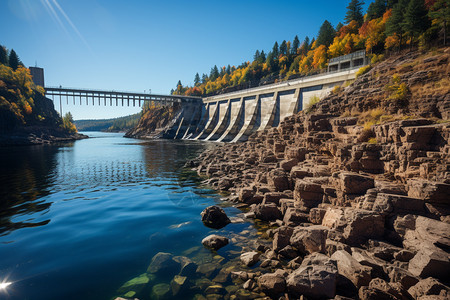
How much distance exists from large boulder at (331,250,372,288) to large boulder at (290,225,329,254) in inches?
39.6

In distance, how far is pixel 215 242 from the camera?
10.4m

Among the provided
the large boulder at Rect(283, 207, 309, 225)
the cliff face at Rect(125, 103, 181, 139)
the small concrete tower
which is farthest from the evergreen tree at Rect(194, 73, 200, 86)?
the large boulder at Rect(283, 207, 309, 225)

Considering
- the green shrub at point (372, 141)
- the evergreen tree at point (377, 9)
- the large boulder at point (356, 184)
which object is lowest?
the large boulder at point (356, 184)

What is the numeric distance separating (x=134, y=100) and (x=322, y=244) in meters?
121

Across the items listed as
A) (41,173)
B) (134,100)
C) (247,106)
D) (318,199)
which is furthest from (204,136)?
(318,199)

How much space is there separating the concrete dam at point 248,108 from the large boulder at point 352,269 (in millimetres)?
48088

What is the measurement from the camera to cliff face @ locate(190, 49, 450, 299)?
7.06 m

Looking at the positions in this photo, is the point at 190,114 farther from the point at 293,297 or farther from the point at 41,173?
the point at 293,297

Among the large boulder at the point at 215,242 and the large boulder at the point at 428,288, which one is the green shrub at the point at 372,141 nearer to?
the large boulder at the point at 428,288

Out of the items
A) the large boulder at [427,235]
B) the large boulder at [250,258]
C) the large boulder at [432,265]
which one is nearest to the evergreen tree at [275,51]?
the large boulder at [427,235]

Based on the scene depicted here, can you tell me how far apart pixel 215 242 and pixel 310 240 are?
4.15 m

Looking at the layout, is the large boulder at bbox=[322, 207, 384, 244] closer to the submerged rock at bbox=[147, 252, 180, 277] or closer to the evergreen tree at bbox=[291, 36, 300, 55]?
the submerged rock at bbox=[147, 252, 180, 277]

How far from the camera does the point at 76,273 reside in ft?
28.9

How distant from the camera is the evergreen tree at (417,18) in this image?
145 ft
